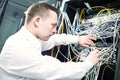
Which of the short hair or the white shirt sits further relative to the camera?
the short hair

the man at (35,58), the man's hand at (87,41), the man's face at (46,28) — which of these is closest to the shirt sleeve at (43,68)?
the man at (35,58)

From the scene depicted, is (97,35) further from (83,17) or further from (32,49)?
(32,49)

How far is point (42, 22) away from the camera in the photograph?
1155mm

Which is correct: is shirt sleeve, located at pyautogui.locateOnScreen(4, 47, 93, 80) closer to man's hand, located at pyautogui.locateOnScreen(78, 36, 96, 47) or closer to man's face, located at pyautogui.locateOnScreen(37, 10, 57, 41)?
man's face, located at pyautogui.locateOnScreen(37, 10, 57, 41)

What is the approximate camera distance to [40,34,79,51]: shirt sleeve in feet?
4.50

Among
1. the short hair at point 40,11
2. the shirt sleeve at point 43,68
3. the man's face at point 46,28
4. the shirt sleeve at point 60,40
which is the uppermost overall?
the short hair at point 40,11

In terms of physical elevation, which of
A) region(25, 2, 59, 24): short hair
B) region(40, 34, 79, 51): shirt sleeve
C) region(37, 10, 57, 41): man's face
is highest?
region(25, 2, 59, 24): short hair

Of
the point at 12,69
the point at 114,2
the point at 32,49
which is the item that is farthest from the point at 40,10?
the point at 114,2

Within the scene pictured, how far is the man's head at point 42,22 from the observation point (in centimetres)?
115

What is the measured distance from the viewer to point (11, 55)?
1024 millimetres

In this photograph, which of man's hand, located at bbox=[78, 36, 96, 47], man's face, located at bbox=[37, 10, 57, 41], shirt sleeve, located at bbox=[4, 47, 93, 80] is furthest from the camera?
man's hand, located at bbox=[78, 36, 96, 47]

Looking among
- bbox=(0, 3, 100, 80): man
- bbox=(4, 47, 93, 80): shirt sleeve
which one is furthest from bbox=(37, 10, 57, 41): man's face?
bbox=(4, 47, 93, 80): shirt sleeve

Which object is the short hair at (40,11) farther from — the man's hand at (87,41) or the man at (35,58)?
the man's hand at (87,41)

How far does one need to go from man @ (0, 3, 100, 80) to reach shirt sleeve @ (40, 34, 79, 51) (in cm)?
24
